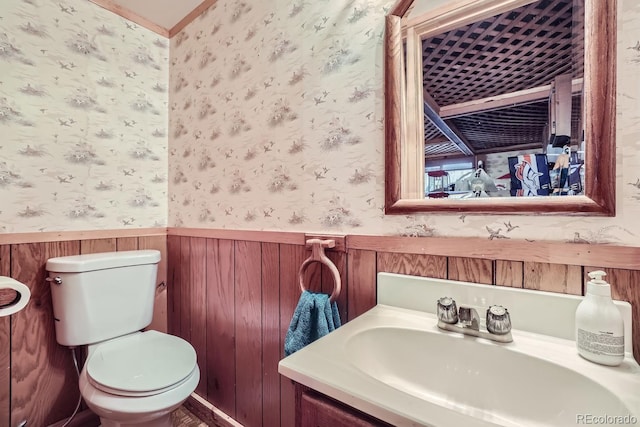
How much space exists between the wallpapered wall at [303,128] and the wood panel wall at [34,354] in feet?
2.15

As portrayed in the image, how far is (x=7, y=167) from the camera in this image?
1275 millimetres

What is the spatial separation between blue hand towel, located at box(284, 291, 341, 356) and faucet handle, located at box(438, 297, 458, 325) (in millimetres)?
347

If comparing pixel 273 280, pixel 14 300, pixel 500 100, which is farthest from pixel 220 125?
pixel 500 100

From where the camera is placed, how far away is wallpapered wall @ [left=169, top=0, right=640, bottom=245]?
0.69m

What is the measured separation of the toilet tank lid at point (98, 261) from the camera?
4.17ft

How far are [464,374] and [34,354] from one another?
69.7 inches

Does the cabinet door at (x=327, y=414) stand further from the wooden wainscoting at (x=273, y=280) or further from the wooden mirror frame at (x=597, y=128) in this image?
the wooden mirror frame at (x=597, y=128)

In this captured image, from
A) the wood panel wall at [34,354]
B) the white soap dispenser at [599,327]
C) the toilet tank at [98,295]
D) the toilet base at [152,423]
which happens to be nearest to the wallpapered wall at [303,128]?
the white soap dispenser at [599,327]

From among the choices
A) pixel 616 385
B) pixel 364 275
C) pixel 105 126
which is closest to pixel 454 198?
pixel 364 275

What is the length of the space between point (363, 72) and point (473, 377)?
955 mm

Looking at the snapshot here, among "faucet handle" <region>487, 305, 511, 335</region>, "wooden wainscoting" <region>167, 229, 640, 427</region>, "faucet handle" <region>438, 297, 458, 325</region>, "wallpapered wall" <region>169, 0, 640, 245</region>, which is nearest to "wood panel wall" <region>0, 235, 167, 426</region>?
"wooden wainscoting" <region>167, 229, 640, 427</region>

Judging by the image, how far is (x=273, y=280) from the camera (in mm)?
1254

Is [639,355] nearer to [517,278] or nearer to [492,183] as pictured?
[517,278]

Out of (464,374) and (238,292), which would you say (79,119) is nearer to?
(238,292)
